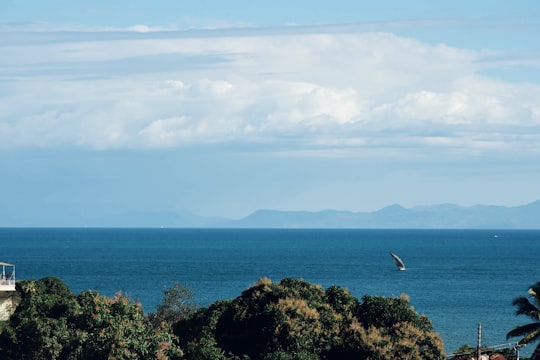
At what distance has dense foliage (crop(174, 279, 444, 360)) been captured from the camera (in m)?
42.3

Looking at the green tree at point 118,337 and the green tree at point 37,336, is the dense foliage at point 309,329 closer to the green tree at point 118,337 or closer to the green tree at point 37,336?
the green tree at point 118,337

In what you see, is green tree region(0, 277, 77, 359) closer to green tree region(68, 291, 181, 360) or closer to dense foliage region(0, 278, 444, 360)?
dense foliage region(0, 278, 444, 360)

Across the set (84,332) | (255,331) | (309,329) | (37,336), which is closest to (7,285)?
(37,336)

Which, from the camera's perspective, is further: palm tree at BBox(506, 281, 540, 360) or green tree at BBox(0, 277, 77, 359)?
palm tree at BBox(506, 281, 540, 360)

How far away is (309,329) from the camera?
42.6 m

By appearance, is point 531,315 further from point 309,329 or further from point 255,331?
point 255,331

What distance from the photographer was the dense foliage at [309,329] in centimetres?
4234

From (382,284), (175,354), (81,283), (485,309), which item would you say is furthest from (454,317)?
(175,354)

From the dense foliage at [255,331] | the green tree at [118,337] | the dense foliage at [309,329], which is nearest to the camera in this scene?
the green tree at [118,337]

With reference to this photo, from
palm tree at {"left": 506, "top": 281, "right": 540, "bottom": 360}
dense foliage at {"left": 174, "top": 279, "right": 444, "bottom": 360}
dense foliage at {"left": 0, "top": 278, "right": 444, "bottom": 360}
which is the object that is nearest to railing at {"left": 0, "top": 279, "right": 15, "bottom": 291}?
dense foliage at {"left": 0, "top": 278, "right": 444, "bottom": 360}

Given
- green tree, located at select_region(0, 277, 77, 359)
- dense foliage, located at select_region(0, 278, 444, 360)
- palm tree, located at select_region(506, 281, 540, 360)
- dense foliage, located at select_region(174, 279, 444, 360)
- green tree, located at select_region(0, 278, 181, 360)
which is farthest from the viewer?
palm tree, located at select_region(506, 281, 540, 360)

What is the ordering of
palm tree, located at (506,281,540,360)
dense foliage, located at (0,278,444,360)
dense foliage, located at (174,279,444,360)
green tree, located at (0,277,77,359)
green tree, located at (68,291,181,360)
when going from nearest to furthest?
green tree, located at (68,291,181,360) < dense foliage, located at (0,278,444,360) < dense foliage, located at (174,279,444,360) < green tree, located at (0,277,77,359) < palm tree, located at (506,281,540,360)

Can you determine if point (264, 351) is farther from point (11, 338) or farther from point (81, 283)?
point (81, 283)

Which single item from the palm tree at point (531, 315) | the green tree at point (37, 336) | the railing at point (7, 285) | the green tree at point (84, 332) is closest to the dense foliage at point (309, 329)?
the green tree at point (84, 332)
